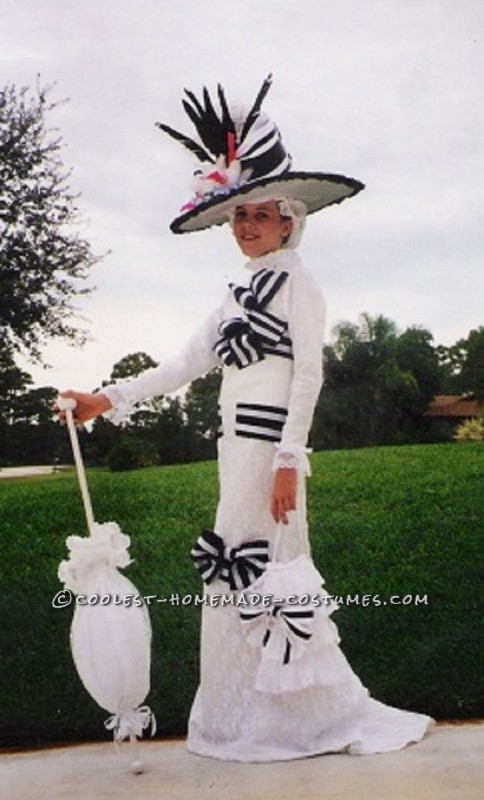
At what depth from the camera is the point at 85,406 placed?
2877 millimetres

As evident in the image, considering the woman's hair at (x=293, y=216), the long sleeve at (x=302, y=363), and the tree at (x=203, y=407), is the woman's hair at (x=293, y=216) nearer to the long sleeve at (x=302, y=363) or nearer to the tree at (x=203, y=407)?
the long sleeve at (x=302, y=363)

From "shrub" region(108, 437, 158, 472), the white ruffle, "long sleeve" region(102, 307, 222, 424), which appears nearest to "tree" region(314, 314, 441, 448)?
"shrub" region(108, 437, 158, 472)

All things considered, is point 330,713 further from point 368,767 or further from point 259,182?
point 259,182

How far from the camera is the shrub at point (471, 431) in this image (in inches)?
370

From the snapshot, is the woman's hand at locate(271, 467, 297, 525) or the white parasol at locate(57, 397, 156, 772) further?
the woman's hand at locate(271, 467, 297, 525)

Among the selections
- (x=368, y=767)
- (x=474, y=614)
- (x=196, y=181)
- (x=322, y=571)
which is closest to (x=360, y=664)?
(x=474, y=614)

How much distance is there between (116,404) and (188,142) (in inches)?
31.0

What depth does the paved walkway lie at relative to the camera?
2.47m

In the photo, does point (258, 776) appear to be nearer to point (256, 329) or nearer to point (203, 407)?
point (256, 329)

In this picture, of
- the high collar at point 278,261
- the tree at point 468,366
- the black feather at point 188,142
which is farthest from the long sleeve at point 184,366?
the tree at point 468,366

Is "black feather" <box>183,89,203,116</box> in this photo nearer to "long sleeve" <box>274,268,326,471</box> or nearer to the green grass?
"long sleeve" <box>274,268,326,471</box>

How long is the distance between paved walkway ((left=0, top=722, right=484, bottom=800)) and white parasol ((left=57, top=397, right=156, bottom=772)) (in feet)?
0.52

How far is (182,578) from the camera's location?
5.47 metres

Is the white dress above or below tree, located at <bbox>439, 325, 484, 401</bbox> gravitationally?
below
